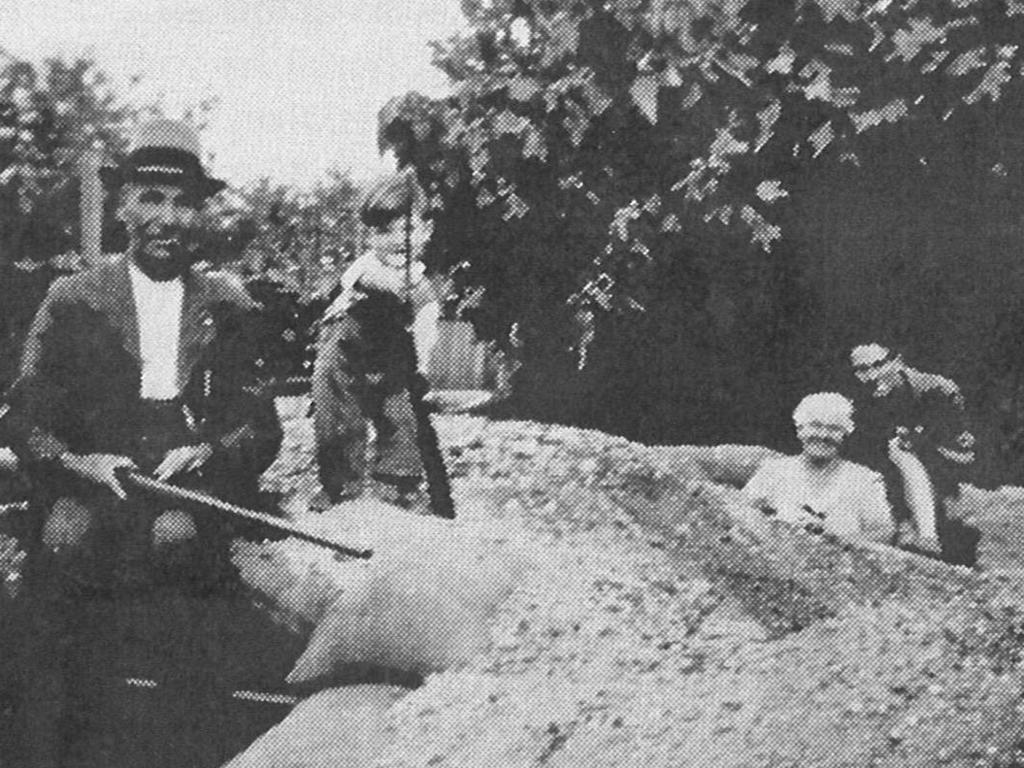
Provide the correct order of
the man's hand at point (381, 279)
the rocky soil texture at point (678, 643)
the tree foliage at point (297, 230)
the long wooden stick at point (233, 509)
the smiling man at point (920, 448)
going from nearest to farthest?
the rocky soil texture at point (678, 643)
the long wooden stick at point (233, 509)
the man's hand at point (381, 279)
the tree foliage at point (297, 230)
the smiling man at point (920, 448)

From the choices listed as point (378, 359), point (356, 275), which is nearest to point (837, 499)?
point (378, 359)

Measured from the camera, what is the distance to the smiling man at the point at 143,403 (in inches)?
98.7

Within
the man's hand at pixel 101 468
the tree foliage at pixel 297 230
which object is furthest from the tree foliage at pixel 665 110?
the man's hand at pixel 101 468

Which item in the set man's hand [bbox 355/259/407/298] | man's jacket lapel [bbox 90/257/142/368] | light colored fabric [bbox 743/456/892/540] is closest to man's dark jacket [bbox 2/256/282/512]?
man's jacket lapel [bbox 90/257/142/368]

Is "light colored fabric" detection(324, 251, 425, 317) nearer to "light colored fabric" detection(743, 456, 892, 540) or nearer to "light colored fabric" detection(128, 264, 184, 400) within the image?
"light colored fabric" detection(128, 264, 184, 400)

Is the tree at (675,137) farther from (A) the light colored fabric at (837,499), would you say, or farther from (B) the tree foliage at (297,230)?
(A) the light colored fabric at (837,499)

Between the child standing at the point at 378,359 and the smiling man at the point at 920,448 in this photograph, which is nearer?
the child standing at the point at 378,359

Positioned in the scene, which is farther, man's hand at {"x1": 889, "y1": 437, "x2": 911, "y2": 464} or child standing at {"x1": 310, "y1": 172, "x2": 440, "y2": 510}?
man's hand at {"x1": 889, "y1": 437, "x2": 911, "y2": 464}

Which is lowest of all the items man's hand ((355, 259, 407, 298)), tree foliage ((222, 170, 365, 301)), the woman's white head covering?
the woman's white head covering

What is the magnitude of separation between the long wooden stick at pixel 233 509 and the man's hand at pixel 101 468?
2 cm

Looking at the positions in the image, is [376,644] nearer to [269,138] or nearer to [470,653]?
[470,653]

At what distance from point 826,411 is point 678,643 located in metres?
0.87

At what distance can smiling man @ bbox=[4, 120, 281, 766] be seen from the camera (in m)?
2.51

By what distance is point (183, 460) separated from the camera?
8.25 ft
